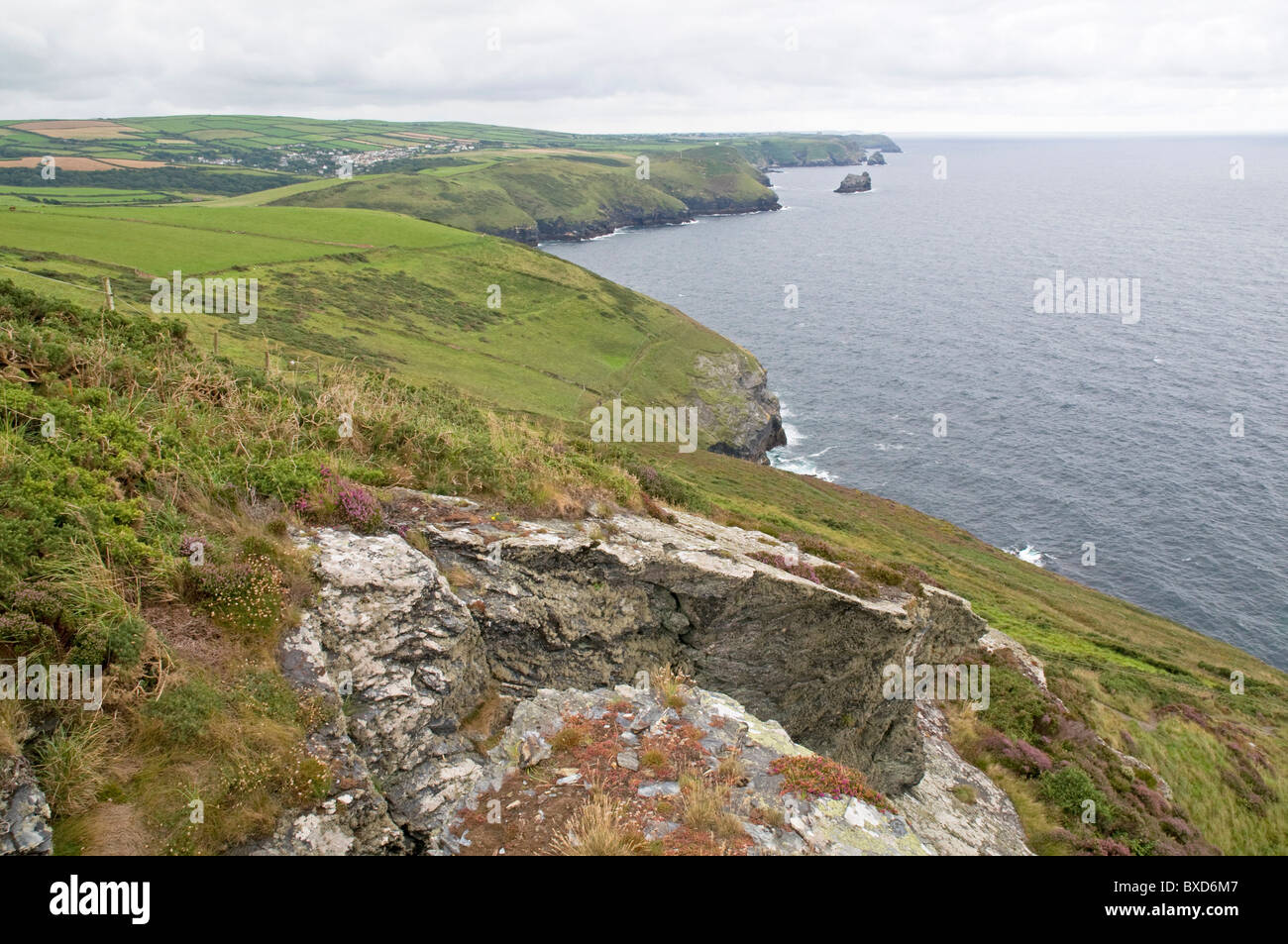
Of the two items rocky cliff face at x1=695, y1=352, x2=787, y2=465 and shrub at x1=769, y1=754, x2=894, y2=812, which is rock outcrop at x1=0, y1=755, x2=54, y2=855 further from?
rocky cliff face at x1=695, y1=352, x2=787, y2=465

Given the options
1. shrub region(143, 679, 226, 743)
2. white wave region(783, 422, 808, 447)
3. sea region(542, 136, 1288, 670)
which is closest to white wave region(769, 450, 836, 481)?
sea region(542, 136, 1288, 670)

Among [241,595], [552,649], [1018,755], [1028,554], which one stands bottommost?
[1028,554]

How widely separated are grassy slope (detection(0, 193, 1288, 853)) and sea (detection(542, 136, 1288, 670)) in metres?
10.3

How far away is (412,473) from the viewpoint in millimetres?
14586

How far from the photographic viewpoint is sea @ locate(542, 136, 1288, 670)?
62375 mm

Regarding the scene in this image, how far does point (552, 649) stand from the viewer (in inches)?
523

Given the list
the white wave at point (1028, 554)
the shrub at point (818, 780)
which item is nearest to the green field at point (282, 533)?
the white wave at point (1028, 554)

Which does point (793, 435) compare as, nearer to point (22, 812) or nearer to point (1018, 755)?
point (1018, 755)

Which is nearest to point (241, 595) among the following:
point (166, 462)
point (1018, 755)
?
point (166, 462)

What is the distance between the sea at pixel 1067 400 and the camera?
6238cm

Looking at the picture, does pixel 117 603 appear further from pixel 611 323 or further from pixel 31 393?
pixel 611 323

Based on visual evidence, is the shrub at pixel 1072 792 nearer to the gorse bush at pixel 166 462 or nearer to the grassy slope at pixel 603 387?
the grassy slope at pixel 603 387

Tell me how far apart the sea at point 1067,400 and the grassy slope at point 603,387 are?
10306 millimetres

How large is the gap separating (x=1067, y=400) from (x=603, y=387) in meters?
59.2
